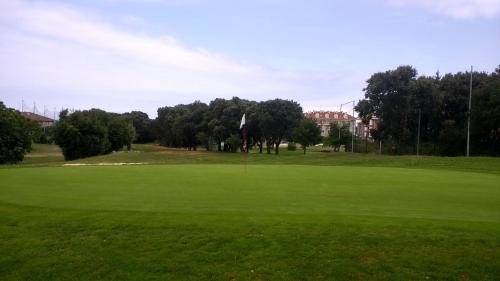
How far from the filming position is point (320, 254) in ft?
24.9

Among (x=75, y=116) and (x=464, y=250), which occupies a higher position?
(x=75, y=116)

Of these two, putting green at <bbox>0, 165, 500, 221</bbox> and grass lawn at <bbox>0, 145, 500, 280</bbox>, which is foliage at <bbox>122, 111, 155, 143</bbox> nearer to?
putting green at <bbox>0, 165, 500, 221</bbox>

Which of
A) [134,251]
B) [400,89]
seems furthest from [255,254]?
[400,89]

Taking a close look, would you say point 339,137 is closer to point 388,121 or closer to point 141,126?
point 388,121

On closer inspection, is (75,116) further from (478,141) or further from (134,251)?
(134,251)

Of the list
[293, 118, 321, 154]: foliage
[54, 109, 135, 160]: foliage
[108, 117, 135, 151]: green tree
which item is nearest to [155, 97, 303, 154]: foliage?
[293, 118, 321, 154]: foliage

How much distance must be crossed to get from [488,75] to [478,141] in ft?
28.5

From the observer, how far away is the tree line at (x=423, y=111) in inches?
2079

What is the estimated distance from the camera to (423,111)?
55.4 meters

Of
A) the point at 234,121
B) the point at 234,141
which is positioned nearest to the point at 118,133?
the point at 234,121

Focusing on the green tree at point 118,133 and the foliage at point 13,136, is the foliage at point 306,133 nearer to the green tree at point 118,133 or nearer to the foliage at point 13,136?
the green tree at point 118,133

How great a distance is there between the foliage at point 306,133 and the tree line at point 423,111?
9.33 metres

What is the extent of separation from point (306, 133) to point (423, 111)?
1628cm

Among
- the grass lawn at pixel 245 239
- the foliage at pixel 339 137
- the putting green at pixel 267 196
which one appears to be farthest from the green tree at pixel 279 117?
the grass lawn at pixel 245 239
